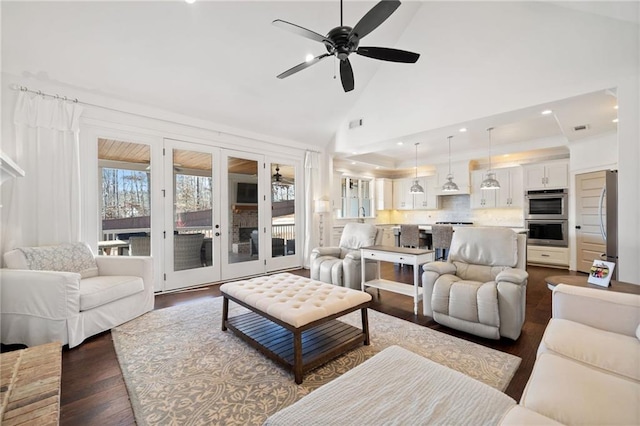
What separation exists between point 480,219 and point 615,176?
3.61 metres

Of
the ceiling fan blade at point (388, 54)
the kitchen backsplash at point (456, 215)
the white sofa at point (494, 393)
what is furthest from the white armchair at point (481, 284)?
the kitchen backsplash at point (456, 215)

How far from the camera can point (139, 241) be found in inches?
158

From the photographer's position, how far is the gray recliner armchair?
403cm

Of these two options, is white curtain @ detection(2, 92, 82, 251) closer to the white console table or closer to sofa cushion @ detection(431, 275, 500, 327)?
the white console table

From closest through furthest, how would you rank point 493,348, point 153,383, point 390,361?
point 390,361 → point 153,383 → point 493,348

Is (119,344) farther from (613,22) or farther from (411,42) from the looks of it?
(613,22)

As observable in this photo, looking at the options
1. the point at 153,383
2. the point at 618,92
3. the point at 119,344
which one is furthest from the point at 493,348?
the point at 119,344

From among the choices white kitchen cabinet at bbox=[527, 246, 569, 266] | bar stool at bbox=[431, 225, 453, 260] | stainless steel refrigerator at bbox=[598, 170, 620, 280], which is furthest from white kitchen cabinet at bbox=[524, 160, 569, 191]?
bar stool at bbox=[431, 225, 453, 260]

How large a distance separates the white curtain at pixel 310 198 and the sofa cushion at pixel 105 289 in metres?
3.24

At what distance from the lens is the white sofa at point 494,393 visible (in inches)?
39.9

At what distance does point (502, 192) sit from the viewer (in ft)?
21.7

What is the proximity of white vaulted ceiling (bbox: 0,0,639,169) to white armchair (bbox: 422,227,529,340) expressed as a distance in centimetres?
177

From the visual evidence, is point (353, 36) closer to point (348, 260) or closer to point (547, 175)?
point (348, 260)

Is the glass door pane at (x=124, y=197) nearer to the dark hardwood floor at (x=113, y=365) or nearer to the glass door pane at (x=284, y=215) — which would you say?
the dark hardwood floor at (x=113, y=365)
